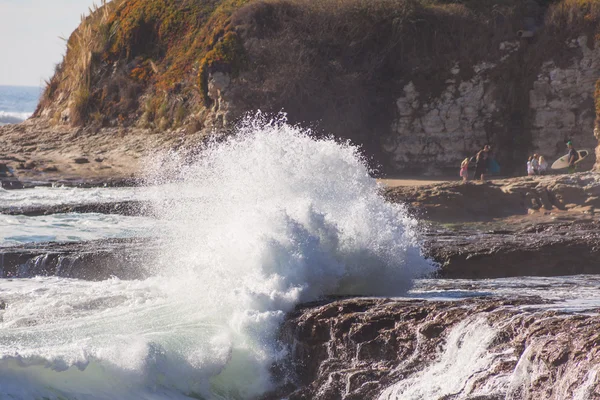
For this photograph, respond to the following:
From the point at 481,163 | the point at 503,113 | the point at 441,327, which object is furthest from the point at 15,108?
the point at 441,327

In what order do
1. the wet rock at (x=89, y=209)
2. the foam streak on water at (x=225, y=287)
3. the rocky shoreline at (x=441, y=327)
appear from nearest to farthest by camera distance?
the rocky shoreline at (x=441, y=327), the foam streak on water at (x=225, y=287), the wet rock at (x=89, y=209)

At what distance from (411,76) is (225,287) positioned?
17.3 meters

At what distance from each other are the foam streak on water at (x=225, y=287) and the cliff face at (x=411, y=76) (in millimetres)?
12386

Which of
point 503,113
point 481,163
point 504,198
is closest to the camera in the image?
point 504,198

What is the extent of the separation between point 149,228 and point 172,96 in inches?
530

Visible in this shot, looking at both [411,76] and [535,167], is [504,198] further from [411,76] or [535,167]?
[411,76]

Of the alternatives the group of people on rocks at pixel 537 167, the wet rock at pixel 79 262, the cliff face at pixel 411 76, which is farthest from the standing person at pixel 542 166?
the wet rock at pixel 79 262

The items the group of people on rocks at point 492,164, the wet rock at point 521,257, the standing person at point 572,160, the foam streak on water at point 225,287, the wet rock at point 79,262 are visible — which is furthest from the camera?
the group of people on rocks at point 492,164

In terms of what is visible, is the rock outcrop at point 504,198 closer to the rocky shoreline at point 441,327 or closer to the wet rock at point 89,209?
the rocky shoreline at point 441,327

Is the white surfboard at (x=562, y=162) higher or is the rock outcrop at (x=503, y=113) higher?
the rock outcrop at (x=503, y=113)

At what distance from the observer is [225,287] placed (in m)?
9.72

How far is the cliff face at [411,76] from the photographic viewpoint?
24641mm

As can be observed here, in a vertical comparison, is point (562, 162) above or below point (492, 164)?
above

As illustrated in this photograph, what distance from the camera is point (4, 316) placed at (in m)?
9.83
